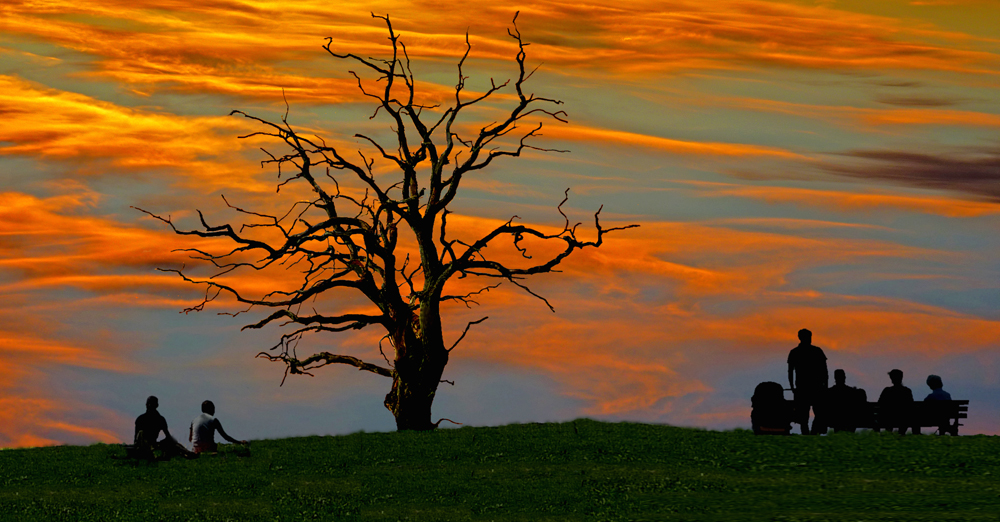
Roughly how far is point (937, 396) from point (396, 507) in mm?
16635

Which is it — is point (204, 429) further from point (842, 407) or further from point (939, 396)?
point (939, 396)

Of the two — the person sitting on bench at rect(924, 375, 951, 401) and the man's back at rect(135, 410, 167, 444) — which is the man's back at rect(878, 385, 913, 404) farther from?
the man's back at rect(135, 410, 167, 444)

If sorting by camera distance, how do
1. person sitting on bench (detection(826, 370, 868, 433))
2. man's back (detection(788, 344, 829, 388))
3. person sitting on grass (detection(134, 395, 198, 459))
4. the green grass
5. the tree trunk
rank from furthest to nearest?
the tree trunk < person sitting on bench (detection(826, 370, 868, 433)) < man's back (detection(788, 344, 829, 388)) < person sitting on grass (detection(134, 395, 198, 459)) < the green grass

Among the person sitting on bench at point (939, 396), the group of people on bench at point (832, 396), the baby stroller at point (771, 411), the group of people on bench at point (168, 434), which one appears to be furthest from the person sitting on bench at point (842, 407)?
the group of people on bench at point (168, 434)

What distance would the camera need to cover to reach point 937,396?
96.7 ft

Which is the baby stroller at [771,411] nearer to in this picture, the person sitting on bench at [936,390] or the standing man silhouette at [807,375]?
the standing man silhouette at [807,375]

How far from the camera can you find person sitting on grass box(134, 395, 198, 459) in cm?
2662

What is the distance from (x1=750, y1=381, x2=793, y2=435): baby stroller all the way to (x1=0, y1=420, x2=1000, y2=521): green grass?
474mm

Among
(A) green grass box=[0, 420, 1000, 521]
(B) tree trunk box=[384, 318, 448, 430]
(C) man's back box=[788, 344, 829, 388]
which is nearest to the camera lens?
(A) green grass box=[0, 420, 1000, 521]

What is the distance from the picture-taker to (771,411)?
27438 millimetres

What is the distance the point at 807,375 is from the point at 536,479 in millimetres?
8628

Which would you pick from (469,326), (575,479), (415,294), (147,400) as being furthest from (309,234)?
(575,479)

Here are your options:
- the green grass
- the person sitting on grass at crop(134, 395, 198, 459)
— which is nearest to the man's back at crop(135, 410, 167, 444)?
the person sitting on grass at crop(134, 395, 198, 459)

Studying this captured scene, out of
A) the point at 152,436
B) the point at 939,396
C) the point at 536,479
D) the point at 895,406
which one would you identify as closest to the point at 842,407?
the point at 895,406
